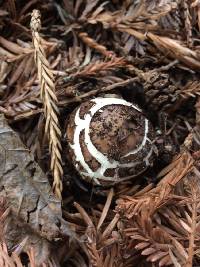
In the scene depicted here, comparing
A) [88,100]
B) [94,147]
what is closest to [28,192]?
[94,147]

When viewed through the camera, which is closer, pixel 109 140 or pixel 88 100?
pixel 109 140

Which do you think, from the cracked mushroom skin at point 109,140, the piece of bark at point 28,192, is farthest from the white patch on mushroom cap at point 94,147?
the piece of bark at point 28,192

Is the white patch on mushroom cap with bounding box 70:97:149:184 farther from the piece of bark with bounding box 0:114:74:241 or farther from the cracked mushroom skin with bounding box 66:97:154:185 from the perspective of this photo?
the piece of bark with bounding box 0:114:74:241

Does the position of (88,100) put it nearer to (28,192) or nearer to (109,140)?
(109,140)

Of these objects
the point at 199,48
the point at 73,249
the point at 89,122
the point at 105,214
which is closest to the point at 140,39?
the point at 199,48

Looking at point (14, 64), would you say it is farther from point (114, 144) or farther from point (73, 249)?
point (73, 249)

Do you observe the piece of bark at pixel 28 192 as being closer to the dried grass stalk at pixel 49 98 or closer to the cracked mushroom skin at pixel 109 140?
the dried grass stalk at pixel 49 98

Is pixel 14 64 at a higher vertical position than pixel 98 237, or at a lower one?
higher
